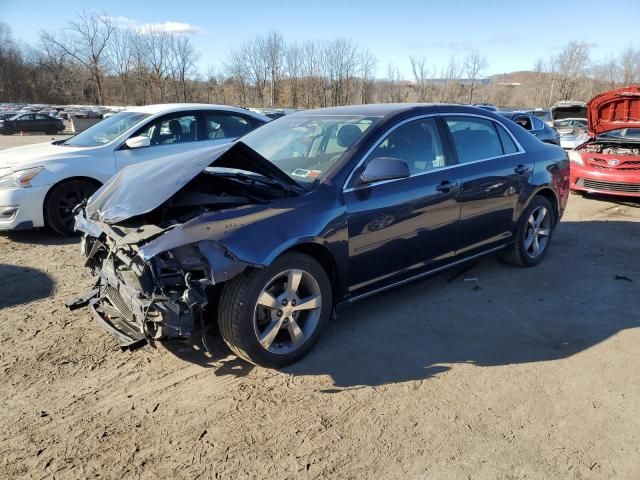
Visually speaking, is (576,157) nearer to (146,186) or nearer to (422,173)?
(422,173)

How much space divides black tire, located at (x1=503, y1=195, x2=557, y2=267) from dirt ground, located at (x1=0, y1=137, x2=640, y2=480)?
704mm

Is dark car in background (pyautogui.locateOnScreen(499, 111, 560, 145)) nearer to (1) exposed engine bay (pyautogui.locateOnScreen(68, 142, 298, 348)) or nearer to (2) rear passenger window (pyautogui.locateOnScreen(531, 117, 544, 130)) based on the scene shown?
(2) rear passenger window (pyautogui.locateOnScreen(531, 117, 544, 130))

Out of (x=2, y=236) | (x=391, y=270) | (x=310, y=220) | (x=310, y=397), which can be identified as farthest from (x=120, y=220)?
(x=2, y=236)

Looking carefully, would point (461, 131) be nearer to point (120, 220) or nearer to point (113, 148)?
point (120, 220)

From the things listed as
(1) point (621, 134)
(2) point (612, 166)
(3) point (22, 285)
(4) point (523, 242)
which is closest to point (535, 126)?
(1) point (621, 134)

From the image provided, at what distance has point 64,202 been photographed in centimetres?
618

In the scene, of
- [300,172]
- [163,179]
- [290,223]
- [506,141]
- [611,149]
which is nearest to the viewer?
[290,223]

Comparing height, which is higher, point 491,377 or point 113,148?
point 113,148

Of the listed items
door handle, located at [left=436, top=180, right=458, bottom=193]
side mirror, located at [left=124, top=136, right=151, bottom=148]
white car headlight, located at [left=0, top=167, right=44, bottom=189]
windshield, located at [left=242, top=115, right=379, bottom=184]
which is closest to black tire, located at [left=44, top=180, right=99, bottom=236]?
white car headlight, located at [left=0, top=167, right=44, bottom=189]

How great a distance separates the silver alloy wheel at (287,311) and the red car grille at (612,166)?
764 centimetres

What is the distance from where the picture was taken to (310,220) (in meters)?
3.20

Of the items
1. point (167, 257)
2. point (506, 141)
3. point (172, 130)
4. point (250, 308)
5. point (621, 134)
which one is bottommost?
point (250, 308)

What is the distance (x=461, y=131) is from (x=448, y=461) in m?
2.94

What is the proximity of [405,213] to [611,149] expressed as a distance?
25.0 ft
